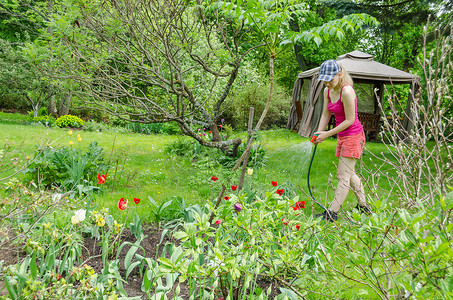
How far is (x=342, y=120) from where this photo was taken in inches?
147

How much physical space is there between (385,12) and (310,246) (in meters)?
8.50

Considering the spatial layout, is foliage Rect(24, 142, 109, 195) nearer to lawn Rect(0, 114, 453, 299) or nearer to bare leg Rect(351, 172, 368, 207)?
lawn Rect(0, 114, 453, 299)

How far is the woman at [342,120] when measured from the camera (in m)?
3.37

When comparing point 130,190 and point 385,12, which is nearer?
point 130,190

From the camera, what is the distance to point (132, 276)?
223cm

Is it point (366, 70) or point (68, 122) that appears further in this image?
point (68, 122)

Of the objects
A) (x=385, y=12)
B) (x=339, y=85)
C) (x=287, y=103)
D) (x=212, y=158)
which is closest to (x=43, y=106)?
(x=287, y=103)

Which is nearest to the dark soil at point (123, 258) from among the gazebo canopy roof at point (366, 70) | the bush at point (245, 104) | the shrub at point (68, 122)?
the gazebo canopy roof at point (366, 70)

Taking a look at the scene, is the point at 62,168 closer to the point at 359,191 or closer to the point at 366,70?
the point at 359,191

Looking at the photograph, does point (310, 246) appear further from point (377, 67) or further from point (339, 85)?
point (377, 67)

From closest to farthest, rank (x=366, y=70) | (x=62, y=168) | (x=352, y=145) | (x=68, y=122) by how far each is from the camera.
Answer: (x=352, y=145), (x=62, y=168), (x=366, y=70), (x=68, y=122)

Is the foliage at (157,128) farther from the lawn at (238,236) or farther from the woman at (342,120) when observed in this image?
the woman at (342,120)

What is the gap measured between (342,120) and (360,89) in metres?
11.3

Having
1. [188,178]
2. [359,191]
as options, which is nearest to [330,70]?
[359,191]
